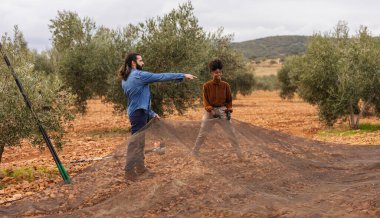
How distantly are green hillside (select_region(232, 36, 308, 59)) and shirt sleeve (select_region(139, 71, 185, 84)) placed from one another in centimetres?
11462

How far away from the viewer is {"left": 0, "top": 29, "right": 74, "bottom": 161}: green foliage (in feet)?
28.3

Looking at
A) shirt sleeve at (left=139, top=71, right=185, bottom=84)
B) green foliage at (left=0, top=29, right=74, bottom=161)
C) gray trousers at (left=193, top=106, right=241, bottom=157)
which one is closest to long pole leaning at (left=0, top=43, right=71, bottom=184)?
green foliage at (left=0, top=29, right=74, bottom=161)

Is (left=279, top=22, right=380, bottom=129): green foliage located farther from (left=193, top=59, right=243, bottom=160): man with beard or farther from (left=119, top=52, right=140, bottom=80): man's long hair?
(left=119, top=52, right=140, bottom=80): man's long hair

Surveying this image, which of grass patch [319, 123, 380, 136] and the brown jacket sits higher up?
the brown jacket

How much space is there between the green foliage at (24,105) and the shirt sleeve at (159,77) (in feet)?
9.08

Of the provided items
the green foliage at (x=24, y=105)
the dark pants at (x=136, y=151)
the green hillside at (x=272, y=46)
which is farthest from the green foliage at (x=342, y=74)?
the green hillside at (x=272, y=46)

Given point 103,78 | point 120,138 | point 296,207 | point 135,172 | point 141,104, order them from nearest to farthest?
point 296,207 → point 135,172 → point 141,104 → point 120,138 → point 103,78

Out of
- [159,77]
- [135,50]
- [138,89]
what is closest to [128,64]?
[138,89]

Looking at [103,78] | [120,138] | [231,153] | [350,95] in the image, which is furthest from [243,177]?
[103,78]

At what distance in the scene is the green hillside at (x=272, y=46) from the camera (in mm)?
125312

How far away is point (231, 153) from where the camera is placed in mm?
6641

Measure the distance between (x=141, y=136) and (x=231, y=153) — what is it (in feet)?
4.64

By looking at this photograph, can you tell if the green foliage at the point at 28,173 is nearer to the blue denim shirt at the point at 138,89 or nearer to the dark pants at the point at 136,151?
the blue denim shirt at the point at 138,89

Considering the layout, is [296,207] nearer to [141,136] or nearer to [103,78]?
[141,136]
